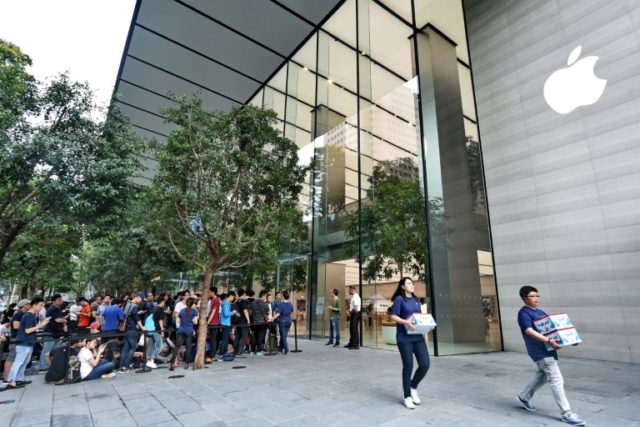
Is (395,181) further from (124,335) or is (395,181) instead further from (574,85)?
(124,335)

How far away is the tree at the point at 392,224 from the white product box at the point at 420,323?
448cm

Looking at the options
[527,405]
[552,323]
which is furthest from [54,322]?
[552,323]

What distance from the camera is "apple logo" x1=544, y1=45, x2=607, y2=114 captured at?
7848 mm

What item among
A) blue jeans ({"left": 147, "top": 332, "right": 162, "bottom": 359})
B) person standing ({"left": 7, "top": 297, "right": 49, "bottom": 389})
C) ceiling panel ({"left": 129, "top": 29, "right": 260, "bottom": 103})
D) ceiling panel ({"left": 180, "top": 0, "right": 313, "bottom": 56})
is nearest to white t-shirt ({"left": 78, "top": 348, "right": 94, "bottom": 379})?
person standing ({"left": 7, "top": 297, "right": 49, "bottom": 389})

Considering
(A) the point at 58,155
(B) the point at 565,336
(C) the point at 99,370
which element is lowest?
(C) the point at 99,370

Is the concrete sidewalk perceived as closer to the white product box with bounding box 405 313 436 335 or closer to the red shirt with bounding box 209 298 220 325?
the white product box with bounding box 405 313 436 335

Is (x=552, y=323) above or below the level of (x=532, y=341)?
above

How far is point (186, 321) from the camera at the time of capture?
292 inches

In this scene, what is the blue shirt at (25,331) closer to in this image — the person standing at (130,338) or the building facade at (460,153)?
the person standing at (130,338)

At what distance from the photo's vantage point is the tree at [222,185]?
288 inches

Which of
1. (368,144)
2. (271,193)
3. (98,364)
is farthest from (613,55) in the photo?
(98,364)

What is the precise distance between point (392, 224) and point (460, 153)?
284cm

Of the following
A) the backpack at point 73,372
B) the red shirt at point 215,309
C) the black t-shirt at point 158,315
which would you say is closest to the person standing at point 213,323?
the red shirt at point 215,309

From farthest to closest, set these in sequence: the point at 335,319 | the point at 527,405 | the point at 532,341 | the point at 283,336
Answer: the point at 335,319, the point at 283,336, the point at 527,405, the point at 532,341
